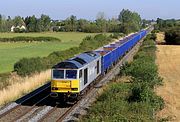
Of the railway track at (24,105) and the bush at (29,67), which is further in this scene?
the bush at (29,67)

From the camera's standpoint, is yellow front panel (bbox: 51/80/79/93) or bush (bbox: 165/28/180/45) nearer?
yellow front panel (bbox: 51/80/79/93)

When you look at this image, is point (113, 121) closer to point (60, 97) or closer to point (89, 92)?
point (60, 97)

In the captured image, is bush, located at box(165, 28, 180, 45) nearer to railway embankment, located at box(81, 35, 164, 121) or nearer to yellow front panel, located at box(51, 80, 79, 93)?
railway embankment, located at box(81, 35, 164, 121)

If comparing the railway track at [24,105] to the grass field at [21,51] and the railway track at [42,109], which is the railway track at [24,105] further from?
the grass field at [21,51]

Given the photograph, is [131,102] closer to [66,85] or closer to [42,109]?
[66,85]

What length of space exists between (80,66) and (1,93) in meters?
6.78

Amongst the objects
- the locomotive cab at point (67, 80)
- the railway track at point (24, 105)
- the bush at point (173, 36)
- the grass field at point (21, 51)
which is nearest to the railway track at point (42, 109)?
the railway track at point (24, 105)

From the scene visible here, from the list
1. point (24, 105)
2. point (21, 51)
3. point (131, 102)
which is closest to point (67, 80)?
point (24, 105)

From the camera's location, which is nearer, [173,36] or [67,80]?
[67,80]

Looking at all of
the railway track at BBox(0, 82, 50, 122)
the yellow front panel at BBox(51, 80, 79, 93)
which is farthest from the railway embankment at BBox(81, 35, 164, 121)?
the railway track at BBox(0, 82, 50, 122)

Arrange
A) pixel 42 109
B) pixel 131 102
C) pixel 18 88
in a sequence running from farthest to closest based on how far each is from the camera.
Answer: pixel 18 88 → pixel 42 109 → pixel 131 102

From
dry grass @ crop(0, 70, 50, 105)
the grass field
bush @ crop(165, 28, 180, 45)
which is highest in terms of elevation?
bush @ crop(165, 28, 180, 45)

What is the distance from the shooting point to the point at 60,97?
2298 centimetres

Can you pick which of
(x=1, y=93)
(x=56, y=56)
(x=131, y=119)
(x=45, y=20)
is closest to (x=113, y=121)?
(x=131, y=119)
